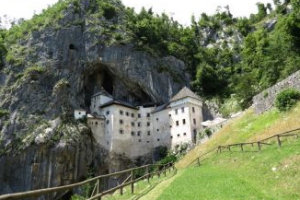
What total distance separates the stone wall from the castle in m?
22.0

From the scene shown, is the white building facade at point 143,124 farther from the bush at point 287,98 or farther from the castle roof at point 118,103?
the bush at point 287,98

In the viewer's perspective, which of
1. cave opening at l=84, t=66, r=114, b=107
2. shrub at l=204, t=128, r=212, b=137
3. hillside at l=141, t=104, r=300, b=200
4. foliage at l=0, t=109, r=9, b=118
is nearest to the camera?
hillside at l=141, t=104, r=300, b=200

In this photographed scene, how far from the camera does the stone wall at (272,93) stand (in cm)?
3896

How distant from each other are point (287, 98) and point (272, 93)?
5074 millimetres

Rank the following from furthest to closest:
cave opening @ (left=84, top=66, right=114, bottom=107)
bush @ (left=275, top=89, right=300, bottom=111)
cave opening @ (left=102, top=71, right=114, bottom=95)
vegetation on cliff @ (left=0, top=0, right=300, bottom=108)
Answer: cave opening @ (left=102, top=71, right=114, bottom=95)
cave opening @ (left=84, top=66, right=114, bottom=107)
vegetation on cliff @ (left=0, top=0, right=300, bottom=108)
bush @ (left=275, top=89, right=300, bottom=111)

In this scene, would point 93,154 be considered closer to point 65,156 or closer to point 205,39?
point 65,156

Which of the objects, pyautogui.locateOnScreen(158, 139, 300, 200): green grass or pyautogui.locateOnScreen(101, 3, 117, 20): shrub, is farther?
pyautogui.locateOnScreen(101, 3, 117, 20): shrub

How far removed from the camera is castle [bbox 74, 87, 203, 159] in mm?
68125

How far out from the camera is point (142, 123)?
240 ft

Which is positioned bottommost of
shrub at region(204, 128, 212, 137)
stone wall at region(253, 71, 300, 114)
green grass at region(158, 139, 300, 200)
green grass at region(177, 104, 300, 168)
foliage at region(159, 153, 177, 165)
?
green grass at region(158, 139, 300, 200)

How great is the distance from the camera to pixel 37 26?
7988cm

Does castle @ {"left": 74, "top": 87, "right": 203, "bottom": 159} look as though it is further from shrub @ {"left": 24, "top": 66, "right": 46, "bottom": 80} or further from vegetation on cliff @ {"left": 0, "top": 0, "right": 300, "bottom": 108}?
shrub @ {"left": 24, "top": 66, "right": 46, "bottom": 80}

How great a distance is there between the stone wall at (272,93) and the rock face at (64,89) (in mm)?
32138

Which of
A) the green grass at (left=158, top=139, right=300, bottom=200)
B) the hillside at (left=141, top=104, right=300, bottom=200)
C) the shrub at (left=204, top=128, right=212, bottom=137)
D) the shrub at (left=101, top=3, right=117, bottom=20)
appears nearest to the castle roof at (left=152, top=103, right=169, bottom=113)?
the shrub at (left=204, top=128, right=212, bottom=137)
